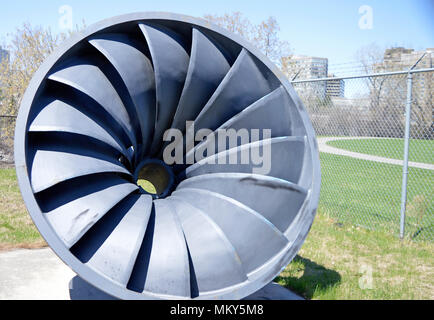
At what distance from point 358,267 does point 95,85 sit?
3383 mm

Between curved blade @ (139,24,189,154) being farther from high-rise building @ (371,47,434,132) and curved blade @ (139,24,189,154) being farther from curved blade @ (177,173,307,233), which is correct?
high-rise building @ (371,47,434,132)

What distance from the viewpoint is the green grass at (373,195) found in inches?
238

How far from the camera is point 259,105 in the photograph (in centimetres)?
287

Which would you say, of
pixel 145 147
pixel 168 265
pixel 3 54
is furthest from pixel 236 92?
pixel 3 54

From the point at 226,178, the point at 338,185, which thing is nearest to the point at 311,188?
the point at 226,178

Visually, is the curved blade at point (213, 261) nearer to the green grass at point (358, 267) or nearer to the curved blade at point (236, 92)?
the curved blade at point (236, 92)

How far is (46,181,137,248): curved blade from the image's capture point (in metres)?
2.22

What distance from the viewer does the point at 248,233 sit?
98.7 inches

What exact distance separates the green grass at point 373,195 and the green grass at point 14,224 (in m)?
4.54

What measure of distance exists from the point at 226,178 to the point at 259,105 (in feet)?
2.00

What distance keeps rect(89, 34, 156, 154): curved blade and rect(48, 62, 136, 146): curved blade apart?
4.5 inches

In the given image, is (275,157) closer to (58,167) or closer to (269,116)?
(269,116)
